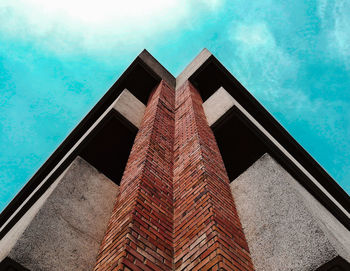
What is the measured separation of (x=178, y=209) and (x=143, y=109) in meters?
4.45

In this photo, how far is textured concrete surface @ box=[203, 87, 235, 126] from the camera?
6.83 meters

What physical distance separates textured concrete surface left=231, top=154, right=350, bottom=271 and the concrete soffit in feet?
7.69

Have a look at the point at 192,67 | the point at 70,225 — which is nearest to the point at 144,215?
the point at 70,225

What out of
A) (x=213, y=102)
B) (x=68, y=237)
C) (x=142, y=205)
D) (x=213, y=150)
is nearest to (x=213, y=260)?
(x=142, y=205)

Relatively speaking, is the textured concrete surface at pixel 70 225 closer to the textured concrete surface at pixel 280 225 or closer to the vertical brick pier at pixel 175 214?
the vertical brick pier at pixel 175 214

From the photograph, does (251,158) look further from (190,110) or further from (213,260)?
(213,260)

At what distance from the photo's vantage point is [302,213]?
3.48 metres

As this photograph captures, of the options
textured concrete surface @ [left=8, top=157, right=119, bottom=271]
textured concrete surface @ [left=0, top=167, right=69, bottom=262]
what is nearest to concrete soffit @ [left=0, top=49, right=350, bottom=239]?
textured concrete surface @ [left=8, top=157, right=119, bottom=271]

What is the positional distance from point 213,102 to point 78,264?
5240 mm

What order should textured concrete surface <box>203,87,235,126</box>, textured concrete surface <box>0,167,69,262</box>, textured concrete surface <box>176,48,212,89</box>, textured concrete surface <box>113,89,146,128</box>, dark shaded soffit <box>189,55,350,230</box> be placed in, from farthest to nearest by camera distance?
1. textured concrete surface <box>176,48,212,89</box>
2. textured concrete surface <box>113,89,146,128</box>
3. textured concrete surface <box>203,87,235,126</box>
4. dark shaded soffit <box>189,55,350,230</box>
5. textured concrete surface <box>0,167,69,262</box>

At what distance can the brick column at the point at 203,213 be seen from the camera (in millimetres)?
2957

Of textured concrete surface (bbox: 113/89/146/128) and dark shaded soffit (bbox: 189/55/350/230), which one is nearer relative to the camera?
dark shaded soffit (bbox: 189/55/350/230)

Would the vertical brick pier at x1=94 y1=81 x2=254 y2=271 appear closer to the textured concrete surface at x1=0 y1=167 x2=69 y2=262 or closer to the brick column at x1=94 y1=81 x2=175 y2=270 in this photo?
the brick column at x1=94 y1=81 x2=175 y2=270

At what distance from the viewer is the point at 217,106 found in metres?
7.26
